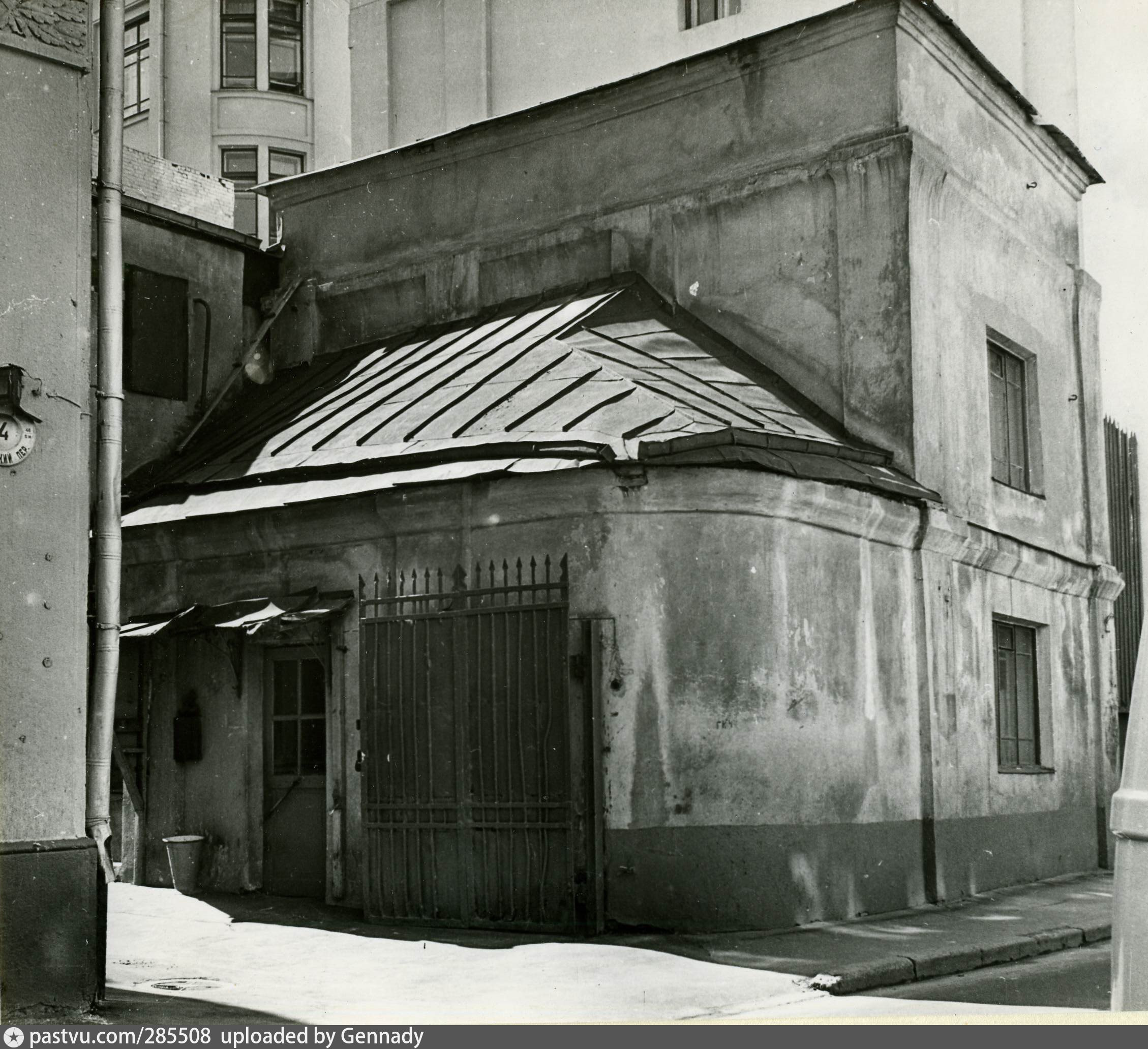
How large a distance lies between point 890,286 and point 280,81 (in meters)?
13.1

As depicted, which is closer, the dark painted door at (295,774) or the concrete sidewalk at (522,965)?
the concrete sidewalk at (522,965)

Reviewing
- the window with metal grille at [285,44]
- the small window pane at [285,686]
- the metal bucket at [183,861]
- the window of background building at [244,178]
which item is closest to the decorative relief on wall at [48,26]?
the small window pane at [285,686]

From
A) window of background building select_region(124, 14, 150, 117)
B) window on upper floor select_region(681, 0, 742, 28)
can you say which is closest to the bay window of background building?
window of background building select_region(124, 14, 150, 117)

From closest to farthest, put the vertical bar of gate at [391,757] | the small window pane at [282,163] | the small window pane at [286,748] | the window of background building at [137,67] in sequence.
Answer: the vertical bar of gate at [391,757]
the small window pane at [286,748]
the window of background building at [137,67]
the small window pane at [282,163]

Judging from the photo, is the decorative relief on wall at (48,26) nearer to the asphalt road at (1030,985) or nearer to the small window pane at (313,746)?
the small window pane at (313,746)

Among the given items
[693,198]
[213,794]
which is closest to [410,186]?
[693,198]

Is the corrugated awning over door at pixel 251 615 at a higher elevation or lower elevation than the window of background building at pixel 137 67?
lower

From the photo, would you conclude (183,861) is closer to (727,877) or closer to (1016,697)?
(727,877)

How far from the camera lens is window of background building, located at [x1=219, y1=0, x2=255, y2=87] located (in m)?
20.4

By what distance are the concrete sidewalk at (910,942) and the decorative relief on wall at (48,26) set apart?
6.69 m

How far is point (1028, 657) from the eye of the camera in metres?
15.9

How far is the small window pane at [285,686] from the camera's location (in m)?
13.8

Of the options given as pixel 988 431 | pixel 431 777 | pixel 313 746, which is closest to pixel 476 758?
pixel 431 777

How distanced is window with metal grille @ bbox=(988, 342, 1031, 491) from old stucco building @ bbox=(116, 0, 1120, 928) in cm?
7
